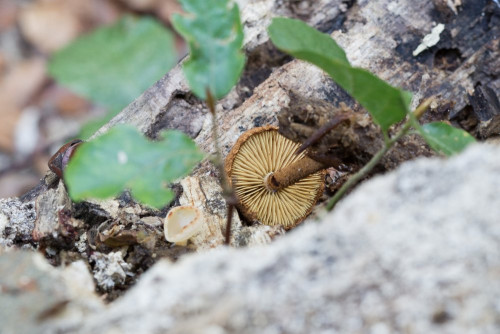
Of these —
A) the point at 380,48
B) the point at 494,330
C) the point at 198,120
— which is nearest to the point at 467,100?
the point at 380,48

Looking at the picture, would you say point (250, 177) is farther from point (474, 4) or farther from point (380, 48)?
point (474, 4)

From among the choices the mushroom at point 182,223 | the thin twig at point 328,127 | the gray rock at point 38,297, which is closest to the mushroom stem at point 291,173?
the thin twig at point 328,127

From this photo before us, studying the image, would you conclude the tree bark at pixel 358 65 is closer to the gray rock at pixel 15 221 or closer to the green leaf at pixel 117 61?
Result: the gray rock at pixel 15 221

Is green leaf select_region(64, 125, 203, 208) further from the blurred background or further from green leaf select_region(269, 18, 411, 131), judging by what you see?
the blurred background

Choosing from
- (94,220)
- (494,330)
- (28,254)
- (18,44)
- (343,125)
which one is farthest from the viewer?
(18,44)

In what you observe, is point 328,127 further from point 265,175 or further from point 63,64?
point 63,64

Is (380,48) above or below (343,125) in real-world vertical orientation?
above

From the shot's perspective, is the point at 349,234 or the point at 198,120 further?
the point at 198,120
